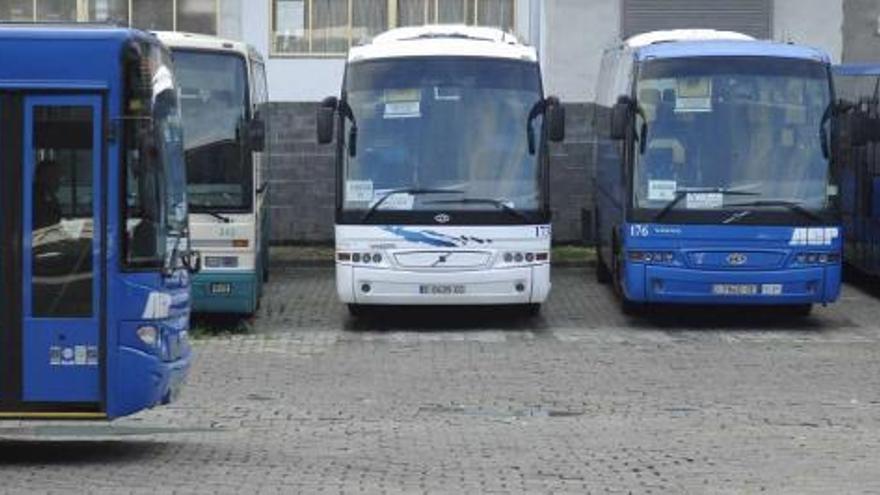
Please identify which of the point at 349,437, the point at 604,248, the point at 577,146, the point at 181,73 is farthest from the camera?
the point at 577,146

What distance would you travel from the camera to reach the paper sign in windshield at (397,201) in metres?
17.7

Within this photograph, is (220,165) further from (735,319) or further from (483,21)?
(483,21)

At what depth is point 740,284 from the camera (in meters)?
17.9

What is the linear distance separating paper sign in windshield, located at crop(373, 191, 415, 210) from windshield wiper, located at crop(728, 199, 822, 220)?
139 inches

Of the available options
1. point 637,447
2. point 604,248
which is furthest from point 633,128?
point 637,447

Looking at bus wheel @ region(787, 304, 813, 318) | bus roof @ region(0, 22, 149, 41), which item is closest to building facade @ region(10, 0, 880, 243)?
bus wheel @ region(787, 304, 813, 318)

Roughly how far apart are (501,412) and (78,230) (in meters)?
4.16

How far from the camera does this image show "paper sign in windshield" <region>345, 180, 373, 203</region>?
1778 cm

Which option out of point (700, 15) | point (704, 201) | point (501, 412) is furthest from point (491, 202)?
point (700, 15)

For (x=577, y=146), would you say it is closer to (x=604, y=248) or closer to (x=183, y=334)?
(x=604, y=248)

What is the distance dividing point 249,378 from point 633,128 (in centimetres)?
575

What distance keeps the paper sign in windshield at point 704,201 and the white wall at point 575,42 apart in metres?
9.90

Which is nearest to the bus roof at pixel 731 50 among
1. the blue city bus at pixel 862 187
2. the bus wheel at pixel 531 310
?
the blue city bus at pixel 862 187

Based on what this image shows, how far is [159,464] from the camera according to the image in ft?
34.2
